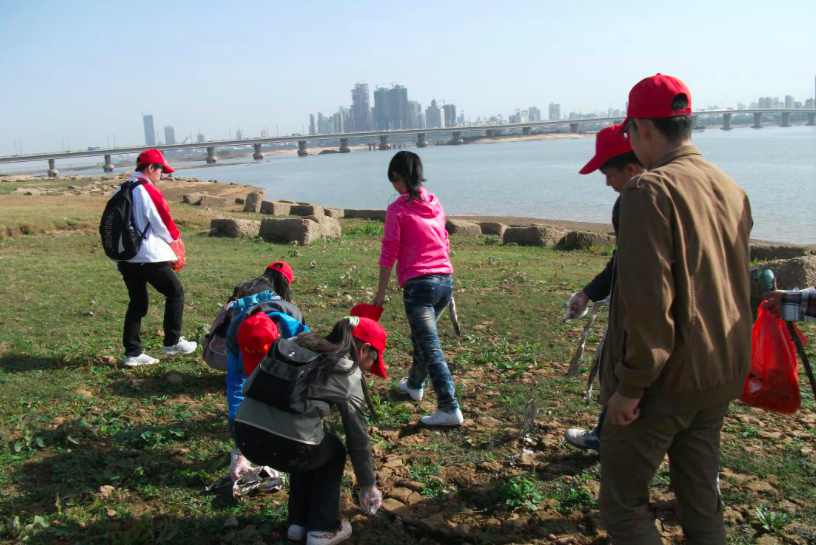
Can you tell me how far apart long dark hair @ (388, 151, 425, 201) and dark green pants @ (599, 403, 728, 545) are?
7.99 ft

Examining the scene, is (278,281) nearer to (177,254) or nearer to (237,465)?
(237,465)

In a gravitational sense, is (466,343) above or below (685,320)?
below

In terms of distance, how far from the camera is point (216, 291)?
28.8 feet

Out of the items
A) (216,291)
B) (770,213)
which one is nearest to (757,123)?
(770,213)

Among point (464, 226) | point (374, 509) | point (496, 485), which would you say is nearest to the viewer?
point (374, 509)

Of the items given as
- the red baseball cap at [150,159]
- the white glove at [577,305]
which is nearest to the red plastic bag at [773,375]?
the white glove at [577,305]

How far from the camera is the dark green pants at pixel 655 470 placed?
2422mm

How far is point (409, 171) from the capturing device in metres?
4.52

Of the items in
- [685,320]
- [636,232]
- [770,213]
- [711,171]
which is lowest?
[770,213]

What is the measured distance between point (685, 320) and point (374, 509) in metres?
1.85

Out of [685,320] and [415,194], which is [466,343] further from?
[685,320]

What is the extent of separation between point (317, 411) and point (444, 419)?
1.70 meters

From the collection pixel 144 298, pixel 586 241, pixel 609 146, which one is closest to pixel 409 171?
pixel 609 146

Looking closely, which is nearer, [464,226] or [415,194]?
[415,194]
